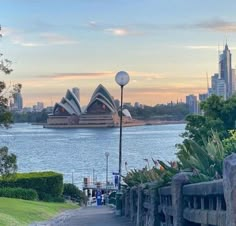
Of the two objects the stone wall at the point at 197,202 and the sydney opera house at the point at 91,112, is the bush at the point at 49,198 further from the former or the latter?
the sydney opera house at the point at 91,112

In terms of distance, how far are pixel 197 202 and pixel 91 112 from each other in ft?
392

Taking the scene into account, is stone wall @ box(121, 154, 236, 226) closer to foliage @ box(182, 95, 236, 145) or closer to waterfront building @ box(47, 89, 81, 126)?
foliage @ box(182, 95, 236, 145)

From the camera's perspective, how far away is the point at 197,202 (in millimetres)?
8312

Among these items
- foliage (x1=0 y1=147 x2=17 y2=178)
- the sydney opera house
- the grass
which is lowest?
the grass

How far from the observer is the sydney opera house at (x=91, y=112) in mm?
113375

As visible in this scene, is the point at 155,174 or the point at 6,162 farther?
the point at 6,162

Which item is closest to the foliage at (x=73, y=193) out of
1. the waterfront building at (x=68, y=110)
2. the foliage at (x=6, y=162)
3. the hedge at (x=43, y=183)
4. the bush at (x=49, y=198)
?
the hedge at (x=43, y=183)

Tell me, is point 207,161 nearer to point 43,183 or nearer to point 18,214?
point 18,214

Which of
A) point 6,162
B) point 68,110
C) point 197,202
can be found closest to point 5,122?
point 6,162

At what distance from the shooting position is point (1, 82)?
2131 centimetres

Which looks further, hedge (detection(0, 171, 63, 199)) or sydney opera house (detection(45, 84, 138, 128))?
sydney opera house (detection(45, 84, 138, 128))

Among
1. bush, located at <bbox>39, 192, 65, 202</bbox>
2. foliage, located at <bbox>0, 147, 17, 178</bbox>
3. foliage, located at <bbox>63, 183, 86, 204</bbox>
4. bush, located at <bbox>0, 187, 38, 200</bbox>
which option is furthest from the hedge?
foliage, located at <bbox>0, 147, 17, 178</bbox>

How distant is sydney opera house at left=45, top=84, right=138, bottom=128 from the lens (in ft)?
372

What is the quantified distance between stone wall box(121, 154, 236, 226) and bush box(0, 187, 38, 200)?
75.3 feet
